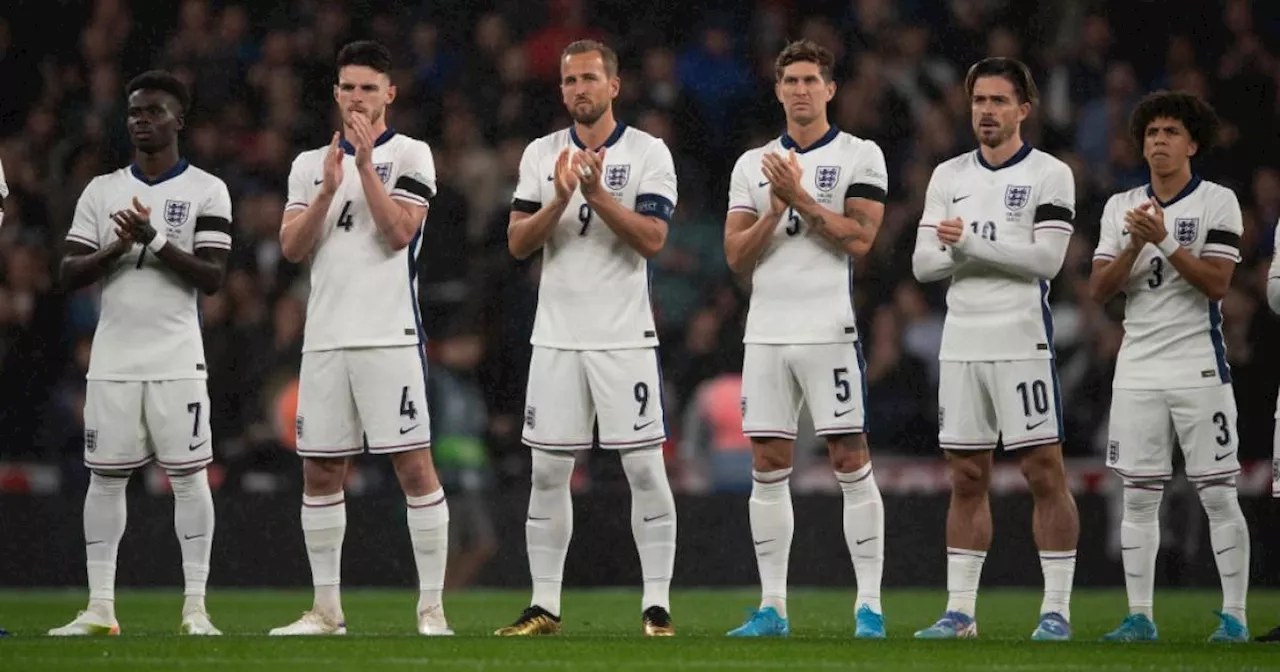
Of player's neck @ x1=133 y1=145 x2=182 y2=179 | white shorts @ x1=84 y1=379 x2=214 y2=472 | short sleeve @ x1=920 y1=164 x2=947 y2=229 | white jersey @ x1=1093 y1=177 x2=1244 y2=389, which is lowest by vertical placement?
white shorts @ x1=84 y1=379 x2=214 y2=472

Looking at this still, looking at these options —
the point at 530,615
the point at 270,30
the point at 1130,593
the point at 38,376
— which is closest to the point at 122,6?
the point at 270,30

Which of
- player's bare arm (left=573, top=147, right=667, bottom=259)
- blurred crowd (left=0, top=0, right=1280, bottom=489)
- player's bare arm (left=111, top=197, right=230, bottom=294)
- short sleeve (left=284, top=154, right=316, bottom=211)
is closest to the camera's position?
player's bare arm (left=573, top=147, right=667, bottom=259)

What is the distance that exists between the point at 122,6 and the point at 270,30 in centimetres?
125

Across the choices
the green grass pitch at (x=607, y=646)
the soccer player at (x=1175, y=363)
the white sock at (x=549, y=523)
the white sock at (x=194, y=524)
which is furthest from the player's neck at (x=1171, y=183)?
the white sock at (x=194, y=524)

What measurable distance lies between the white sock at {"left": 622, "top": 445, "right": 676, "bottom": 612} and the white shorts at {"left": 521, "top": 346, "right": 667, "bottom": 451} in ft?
0.28

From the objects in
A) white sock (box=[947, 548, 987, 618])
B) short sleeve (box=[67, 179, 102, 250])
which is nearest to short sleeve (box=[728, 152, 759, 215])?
white sock (box=[947, 548, 987, 618])

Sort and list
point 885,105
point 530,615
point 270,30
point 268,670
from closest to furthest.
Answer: point 268,670 < point 530,615 < point 885,105 < point 270,30

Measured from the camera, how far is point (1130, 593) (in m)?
10.2

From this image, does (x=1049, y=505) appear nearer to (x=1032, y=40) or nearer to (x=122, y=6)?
(x=1032, y=40)

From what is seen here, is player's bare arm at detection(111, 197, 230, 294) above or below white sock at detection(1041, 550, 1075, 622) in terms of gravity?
above

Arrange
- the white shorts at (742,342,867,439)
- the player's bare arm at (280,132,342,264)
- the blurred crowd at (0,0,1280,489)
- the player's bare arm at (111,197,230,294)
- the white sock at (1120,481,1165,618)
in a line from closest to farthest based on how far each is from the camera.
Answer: the player's bare arm at (280,132,342,264) → the player's bare arm at (111,197,230,294) → the white shorts at (742,342,867,439) → the white sock at (1120,481,1165,618) → the blurred crowd at (0,0,1280,489)

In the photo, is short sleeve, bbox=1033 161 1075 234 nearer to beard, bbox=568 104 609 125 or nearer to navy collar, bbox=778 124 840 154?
navy collar, bbox=778 124 840 154

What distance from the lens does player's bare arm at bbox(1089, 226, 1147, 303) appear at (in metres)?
9.96

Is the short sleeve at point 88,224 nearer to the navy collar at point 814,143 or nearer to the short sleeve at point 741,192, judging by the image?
the short sleeve at point 741,192
